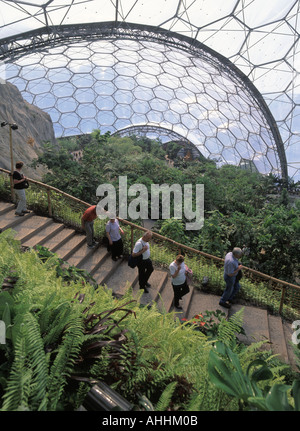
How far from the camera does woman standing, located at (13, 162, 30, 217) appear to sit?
7.23 metres

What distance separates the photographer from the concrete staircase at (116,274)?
20.5 ft

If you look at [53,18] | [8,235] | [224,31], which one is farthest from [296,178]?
[8,235]

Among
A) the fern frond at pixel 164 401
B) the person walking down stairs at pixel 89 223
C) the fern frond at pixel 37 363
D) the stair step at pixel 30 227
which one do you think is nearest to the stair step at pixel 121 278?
the person walking down stairs at pixel 89 223

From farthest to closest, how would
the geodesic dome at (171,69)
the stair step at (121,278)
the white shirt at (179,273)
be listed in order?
1. the geodesic dome at (171,69)
2. the stair step at (121,278)
3. the white shirt at (179,273)

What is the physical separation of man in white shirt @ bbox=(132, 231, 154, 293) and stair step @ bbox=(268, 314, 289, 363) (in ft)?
9.62

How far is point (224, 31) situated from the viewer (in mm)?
20969

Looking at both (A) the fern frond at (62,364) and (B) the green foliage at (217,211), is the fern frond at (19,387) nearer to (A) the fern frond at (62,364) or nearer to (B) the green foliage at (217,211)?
(A) the fern frond at (62,364)

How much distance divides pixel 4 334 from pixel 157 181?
14181 millimetres

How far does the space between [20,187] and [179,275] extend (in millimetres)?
4839

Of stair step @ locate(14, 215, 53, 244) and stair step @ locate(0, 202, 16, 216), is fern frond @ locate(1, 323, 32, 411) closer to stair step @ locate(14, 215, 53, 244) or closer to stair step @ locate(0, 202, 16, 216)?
stair step @ locate(14, 215, 53, 244)

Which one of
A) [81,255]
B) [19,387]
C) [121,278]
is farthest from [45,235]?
[19,387]

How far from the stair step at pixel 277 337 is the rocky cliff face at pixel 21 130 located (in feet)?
37.1

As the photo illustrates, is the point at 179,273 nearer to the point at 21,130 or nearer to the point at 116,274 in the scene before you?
the point at 116,274

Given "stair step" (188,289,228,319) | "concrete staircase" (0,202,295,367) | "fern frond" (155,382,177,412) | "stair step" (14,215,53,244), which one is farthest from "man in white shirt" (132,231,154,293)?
"fern frond" (155,382,177,412)
